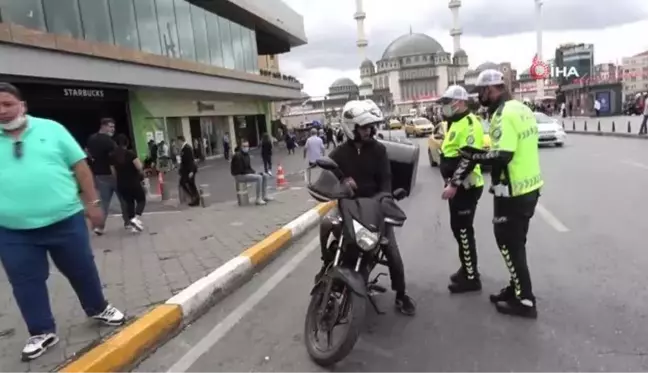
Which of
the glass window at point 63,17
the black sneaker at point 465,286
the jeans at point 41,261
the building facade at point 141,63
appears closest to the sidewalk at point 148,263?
the jeans at point 41,261

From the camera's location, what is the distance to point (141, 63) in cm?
2034

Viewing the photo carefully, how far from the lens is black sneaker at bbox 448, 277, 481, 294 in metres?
4.75

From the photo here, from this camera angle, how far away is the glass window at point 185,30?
25300mm

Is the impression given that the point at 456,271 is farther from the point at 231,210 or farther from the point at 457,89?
the point at 231,210

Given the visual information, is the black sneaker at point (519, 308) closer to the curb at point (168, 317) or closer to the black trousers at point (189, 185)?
the curb at point (168, 317)

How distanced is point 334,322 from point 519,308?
158 cm

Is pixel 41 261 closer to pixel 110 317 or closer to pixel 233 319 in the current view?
pixel 110 317

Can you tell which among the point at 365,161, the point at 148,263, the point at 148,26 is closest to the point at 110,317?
the point at 148,263

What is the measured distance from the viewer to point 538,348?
3551 mm

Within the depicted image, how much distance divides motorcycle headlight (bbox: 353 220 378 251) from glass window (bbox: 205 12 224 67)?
87.3 feet

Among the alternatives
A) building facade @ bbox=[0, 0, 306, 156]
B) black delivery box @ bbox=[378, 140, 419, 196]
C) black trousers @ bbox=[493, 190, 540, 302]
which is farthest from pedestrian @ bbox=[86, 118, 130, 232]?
building facade @ bbox=[0, 0, 306, 156]

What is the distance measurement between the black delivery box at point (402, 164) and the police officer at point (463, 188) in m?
0.38

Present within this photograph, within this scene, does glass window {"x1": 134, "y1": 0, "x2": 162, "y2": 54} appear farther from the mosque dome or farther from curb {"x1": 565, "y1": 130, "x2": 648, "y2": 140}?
the mosque dome

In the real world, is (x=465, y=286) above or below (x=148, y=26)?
below
